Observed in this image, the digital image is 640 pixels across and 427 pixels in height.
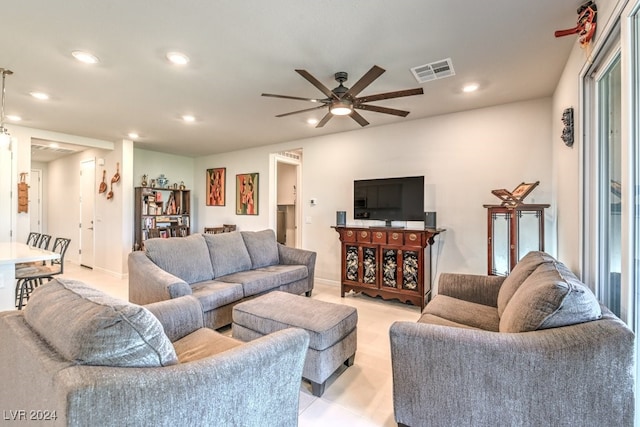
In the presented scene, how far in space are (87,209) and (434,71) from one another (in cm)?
702

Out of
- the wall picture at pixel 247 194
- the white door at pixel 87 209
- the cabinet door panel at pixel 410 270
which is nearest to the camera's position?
the cabinet door panel at pixel 410 270

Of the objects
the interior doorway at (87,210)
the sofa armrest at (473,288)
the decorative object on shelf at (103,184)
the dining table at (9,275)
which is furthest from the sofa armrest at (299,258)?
the interior doorway at (87,210)

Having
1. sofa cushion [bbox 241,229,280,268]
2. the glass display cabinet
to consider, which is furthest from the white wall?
sofa cushion [bbox 241,229,280,268]

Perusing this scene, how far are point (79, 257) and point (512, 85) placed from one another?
837cm

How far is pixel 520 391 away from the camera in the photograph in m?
1.35

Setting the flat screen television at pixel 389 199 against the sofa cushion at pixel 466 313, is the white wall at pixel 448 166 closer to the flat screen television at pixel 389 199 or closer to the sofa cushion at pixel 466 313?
the flat screen television at pixel 389 199

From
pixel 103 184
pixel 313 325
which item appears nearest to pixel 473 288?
pixel 313 325

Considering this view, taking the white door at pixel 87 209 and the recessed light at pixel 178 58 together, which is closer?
the recessed light at pixel 178 58

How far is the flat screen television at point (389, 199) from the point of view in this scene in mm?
3982

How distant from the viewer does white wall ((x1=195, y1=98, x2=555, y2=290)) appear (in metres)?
3.56

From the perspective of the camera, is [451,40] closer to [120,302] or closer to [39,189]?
[120,302]

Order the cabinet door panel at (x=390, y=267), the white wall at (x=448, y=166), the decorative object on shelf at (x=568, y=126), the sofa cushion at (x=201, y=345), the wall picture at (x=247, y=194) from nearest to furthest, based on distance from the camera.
→ the sofa cushion at (x=201, y=345), the decorative object on shelf at (x=568, y=126), the white wall at (x=448, y=166), the cabinet door panel at (x=390, y=267), the wall picture at (x=247, y=194)

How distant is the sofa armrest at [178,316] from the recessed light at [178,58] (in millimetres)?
1945

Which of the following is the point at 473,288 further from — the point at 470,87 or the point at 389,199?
the point at 470,87
